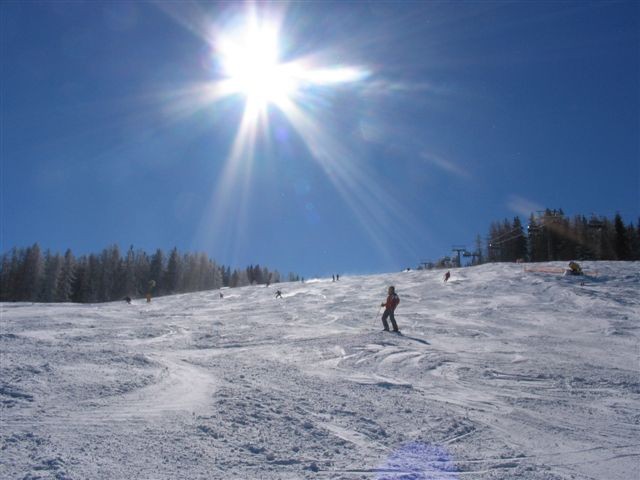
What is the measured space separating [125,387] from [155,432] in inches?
70.2

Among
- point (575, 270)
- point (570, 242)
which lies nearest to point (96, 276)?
point (575, 270)

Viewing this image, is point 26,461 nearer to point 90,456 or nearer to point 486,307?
point 90,456

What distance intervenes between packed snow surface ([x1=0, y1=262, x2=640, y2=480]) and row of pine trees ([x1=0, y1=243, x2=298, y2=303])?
2352 inches

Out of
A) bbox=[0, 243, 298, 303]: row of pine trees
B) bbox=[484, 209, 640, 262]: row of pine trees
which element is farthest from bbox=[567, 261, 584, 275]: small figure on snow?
bbox=[0, 243, 298, 303]: row of pine trees

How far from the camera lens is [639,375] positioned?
7.99 meters

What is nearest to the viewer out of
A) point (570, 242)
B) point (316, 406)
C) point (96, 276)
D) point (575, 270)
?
point (316, 406)

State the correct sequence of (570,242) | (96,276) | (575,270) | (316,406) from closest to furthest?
(316,406)
(575,270)
(570,242)
(96,276)

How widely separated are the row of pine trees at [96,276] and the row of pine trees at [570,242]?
5294 centimetres

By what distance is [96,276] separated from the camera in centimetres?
8488

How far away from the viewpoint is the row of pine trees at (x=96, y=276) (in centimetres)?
7506

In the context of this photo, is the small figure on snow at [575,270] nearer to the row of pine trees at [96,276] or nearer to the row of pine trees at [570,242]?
the row of pine trees at [570,242]

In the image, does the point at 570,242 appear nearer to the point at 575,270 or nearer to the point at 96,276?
the point at 575,270

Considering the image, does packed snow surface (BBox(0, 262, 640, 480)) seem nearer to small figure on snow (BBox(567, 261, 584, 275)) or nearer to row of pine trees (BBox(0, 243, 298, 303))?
small figure on snow (BBox(567, 261, 584, 275))

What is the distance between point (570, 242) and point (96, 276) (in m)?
99.0
